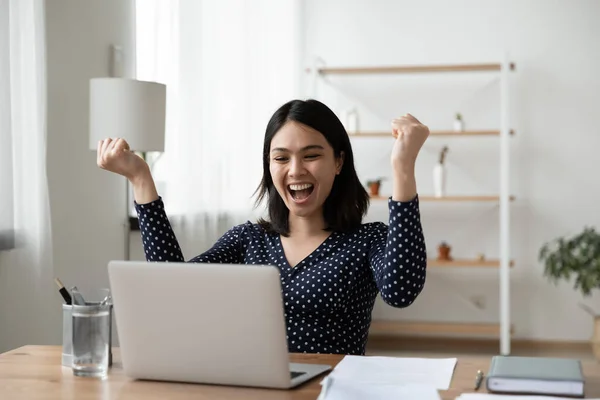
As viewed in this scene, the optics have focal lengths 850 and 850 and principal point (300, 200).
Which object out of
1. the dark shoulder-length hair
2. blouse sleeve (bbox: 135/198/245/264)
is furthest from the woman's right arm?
the dark shoulder-length hair

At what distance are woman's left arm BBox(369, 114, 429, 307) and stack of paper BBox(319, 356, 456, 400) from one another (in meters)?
0.16

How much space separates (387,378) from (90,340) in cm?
50

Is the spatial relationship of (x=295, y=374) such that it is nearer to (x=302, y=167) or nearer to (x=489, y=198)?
(x=302, y=167)

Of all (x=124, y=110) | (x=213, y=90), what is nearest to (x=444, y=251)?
(x=213, y=90)

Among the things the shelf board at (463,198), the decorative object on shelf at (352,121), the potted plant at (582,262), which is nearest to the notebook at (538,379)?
the potted plant at (582,262)

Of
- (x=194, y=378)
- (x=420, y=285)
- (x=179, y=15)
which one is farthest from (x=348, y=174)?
(x=179, y=15)

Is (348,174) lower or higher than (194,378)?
higher

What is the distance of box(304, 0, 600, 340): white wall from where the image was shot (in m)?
5.04

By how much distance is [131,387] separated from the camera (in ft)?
4.36

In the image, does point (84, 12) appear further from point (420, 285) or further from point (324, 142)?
point (420, 285)

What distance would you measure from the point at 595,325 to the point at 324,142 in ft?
10.8

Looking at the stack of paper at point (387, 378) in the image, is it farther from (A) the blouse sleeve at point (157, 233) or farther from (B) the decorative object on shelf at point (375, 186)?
(B) the decorative object on shelf at point (375, 186)

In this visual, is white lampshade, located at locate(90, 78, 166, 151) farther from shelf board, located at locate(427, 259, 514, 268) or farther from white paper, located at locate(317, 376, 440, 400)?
shelf board, located at locate(427, 259, 514, 268)

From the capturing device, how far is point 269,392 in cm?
128
